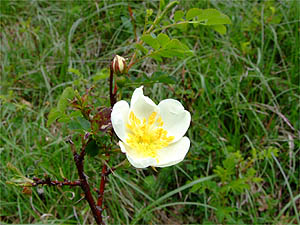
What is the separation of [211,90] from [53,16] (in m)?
1.63

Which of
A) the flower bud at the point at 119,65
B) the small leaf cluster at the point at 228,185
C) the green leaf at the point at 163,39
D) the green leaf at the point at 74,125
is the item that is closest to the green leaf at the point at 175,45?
the green leaf at the point at 163,39

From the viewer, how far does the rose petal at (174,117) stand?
3.80ft

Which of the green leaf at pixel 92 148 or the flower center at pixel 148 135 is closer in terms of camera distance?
the green leaf at pixel 92 148

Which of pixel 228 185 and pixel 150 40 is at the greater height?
pixel 150 40

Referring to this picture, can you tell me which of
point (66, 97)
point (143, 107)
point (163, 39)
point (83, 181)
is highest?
point (163, 39)

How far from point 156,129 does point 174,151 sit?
107 mm

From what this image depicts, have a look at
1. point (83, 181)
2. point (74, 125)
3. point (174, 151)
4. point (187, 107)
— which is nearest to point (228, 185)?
point (187, 107)

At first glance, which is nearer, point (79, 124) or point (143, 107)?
point (79, 124)

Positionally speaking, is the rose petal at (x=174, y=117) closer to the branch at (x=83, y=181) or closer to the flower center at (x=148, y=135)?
the flower center at (x=148, y=135)

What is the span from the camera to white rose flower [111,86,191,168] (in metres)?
1.12

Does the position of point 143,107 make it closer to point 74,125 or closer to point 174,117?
point 174,117

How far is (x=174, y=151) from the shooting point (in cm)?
114

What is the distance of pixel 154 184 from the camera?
213 centimetres

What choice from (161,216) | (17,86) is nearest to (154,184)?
(161,216)
